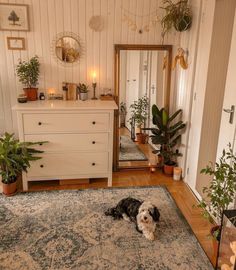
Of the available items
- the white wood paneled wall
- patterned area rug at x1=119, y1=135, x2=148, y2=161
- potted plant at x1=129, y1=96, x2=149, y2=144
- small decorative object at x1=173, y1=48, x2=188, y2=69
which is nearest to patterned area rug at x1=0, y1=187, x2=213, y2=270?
patterned area rug at x1=119, y1=135, x2=148, y2=161

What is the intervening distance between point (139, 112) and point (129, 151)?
579 mm

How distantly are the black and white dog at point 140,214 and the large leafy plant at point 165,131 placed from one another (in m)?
1.11

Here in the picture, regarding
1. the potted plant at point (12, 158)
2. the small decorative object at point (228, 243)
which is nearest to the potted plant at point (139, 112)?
the potted plant at point (12, 158)

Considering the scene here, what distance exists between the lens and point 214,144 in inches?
108

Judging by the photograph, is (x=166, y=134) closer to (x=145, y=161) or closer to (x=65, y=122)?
(x=145, y=161)

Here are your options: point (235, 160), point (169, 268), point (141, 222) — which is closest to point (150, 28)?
point (235, 160)

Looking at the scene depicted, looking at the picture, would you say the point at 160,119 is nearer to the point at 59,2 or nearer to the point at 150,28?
the point at 150,28

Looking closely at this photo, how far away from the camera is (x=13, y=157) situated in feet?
9.09

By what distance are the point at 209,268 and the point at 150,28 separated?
273 cm

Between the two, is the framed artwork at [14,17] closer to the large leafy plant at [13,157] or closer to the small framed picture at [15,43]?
the small framed picture at [15,43]

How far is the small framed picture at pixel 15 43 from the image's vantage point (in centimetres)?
306

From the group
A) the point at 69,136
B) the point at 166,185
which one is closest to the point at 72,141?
the point at 69,136

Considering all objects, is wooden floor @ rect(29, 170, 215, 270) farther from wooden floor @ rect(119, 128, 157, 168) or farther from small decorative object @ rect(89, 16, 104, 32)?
small decorative object @ rect(89, 16, 104, 32)

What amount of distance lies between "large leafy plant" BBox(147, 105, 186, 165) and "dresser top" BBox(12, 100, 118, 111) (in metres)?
0.68
